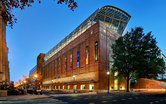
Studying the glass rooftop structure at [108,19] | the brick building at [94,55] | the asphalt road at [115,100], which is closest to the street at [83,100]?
Answer: the asphalt road at [115,100]

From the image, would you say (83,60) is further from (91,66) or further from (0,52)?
(0,52)

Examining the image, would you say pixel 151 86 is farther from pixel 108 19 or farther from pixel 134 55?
pixel 108 19

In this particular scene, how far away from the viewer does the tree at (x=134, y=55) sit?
1615 inches

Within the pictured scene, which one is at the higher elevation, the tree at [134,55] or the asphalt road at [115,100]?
the tree at [134,55]

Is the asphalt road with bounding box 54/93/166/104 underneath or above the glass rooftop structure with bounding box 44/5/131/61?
underneath

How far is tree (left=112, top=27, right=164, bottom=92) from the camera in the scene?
41031 mm

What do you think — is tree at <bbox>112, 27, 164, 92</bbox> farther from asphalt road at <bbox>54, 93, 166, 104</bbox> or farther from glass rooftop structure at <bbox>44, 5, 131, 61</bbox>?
asphalt road at <bbox>54, 93, 166, 104</bbox>

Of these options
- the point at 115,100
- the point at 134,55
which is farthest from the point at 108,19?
the point at 115,100

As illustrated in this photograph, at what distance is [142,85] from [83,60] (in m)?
23.0

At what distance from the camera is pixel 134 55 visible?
140 ft

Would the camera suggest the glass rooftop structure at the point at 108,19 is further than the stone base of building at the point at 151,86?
Yes

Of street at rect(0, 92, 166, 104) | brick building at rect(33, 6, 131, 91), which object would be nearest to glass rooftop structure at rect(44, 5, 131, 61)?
brick building at rect(33, 6, 131, 91)

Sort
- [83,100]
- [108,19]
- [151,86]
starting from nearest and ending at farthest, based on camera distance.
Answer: [83,100], [151,86], [108,19]

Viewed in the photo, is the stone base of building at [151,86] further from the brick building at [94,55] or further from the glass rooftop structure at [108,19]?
the glass rooftop structure at [108,19]
